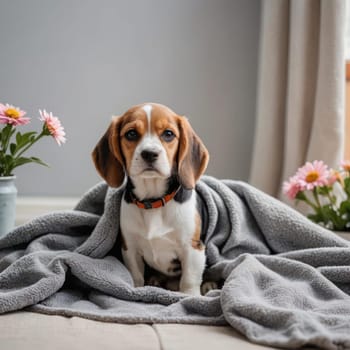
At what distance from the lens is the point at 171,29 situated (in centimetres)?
257

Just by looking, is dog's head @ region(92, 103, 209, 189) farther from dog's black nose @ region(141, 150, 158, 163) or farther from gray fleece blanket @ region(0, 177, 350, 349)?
gray fleece blanket @ region(0, 177, 350, 349)

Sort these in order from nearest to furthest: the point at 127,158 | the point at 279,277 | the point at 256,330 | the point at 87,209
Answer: the point at 256,330
the point at 279,277
the point at 127,158
the point at 87,209

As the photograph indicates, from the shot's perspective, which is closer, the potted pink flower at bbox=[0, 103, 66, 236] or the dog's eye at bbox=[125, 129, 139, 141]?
the dog's eye at bbox=[125, 129, 139, 141]

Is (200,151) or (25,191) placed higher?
(200,151)

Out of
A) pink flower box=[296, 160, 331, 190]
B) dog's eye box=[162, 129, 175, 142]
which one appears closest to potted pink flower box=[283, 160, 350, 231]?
pink flower box=[296, 160, 331, 190]

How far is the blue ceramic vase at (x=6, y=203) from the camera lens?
69.9 inches

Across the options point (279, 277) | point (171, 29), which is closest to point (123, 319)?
point (279, 277)

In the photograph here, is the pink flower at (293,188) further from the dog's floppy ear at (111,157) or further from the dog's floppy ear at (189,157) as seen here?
the dog's floppy ear at (111,157)

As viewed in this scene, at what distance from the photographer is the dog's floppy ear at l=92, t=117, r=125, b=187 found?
1.53m

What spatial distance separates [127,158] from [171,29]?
1237 mm

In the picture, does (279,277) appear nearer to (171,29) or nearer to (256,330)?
(256,330)

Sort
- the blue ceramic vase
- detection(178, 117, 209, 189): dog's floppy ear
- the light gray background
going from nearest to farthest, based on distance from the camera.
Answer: detection(178, 117, 209, 189): dog's floppy ear
the blue ceramic vase
the light gray background

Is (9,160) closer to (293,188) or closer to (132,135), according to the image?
(132,135)

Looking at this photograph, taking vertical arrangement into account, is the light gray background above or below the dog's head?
above
